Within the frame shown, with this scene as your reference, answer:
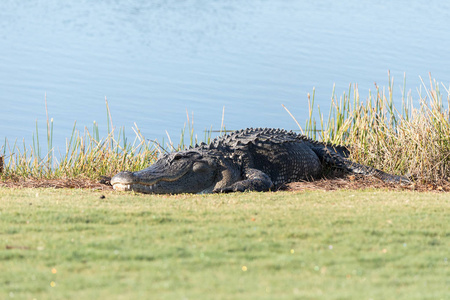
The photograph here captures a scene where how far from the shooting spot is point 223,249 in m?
4.51

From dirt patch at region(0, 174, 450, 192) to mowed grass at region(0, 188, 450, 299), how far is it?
62.9 inches

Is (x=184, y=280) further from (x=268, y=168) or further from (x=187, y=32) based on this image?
(x=187, y=32)

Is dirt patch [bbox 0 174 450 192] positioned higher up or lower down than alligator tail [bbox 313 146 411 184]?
lower down

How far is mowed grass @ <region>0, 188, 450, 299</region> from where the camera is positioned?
3734mm

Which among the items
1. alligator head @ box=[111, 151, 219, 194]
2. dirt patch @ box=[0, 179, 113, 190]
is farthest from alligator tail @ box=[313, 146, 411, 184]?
dirt patch @ box=[0, 179, 113, 190]

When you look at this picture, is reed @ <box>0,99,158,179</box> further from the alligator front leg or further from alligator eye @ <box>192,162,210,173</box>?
the alligator front leg

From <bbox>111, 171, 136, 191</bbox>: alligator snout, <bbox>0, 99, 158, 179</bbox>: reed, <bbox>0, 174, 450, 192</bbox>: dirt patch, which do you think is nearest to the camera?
<bbox>111, 171, 136, 191</bbox>: alligator snout

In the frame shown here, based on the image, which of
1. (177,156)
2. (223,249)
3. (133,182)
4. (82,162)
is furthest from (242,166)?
(223,249)

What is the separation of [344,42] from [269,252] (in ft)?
70.2

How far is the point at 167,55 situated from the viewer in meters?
22.7

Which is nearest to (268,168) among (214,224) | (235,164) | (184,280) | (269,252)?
(235,164)

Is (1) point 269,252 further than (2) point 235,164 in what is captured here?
No

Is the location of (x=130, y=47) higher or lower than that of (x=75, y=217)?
higher

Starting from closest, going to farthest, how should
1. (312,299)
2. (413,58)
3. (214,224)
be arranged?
(312,299) → (214,224) → (413,58)
